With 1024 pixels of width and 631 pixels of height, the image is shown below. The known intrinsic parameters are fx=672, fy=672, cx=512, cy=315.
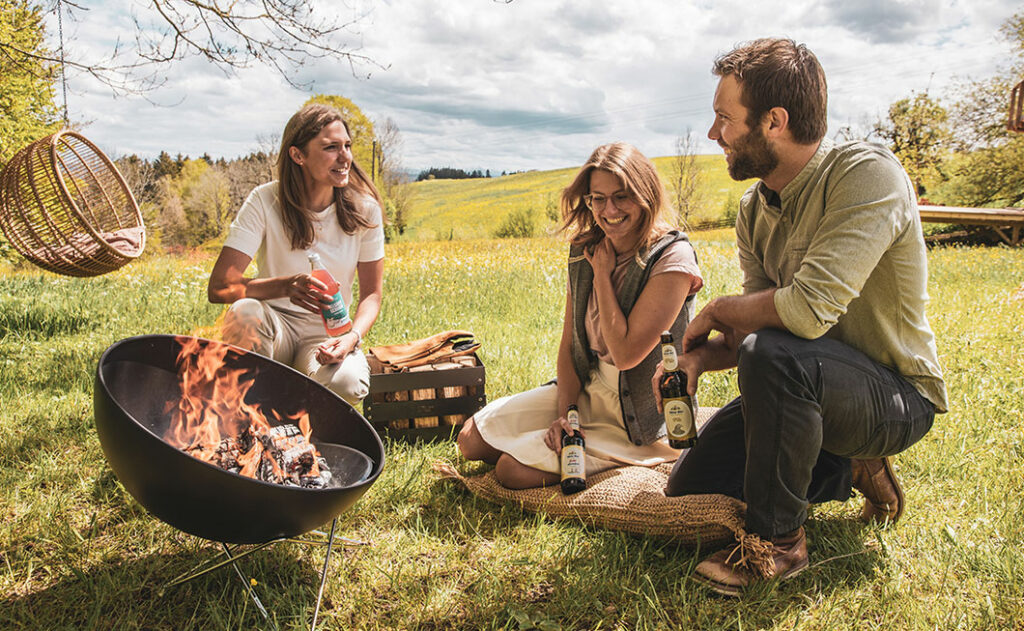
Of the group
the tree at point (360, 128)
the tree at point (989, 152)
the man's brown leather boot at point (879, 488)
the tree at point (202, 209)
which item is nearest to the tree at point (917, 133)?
the tree at point (989, 152)

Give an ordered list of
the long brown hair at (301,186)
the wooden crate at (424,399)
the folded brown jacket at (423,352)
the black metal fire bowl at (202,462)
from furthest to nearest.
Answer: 1. the folded brown jacket at (423,352)
2. the wooden crate at (424,399)
3. the long brown hair at (301,186)
4. the black metal fire bowl at (202,462)

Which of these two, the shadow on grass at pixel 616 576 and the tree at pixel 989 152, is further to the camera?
the tree at pixel 989 152

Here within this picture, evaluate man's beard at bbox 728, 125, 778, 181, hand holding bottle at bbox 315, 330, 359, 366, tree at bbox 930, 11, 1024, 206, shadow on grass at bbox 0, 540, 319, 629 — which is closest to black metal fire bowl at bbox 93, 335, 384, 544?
shadow on grass at bbox 0, 540, 319, 629

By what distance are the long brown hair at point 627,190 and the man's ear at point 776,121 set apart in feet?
2.08

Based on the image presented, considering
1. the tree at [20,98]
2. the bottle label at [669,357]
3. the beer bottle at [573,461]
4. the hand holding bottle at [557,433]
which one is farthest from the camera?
the tree at [20,98]

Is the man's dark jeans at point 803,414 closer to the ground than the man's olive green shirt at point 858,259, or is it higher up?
closer to the ground

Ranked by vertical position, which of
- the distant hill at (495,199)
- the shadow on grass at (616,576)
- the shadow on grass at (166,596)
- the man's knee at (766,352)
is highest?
the man's knee at (766,352)

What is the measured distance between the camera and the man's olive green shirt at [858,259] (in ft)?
7.50

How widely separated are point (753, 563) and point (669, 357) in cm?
81

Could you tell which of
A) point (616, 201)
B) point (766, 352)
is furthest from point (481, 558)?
point (616, 201)

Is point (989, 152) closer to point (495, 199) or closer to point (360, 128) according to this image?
point (360, 128)

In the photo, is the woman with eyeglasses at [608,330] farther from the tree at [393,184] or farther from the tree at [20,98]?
the tree at [393,184]

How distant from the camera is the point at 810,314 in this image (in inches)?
90.7

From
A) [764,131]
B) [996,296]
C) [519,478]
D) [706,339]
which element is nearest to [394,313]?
[519,478]
